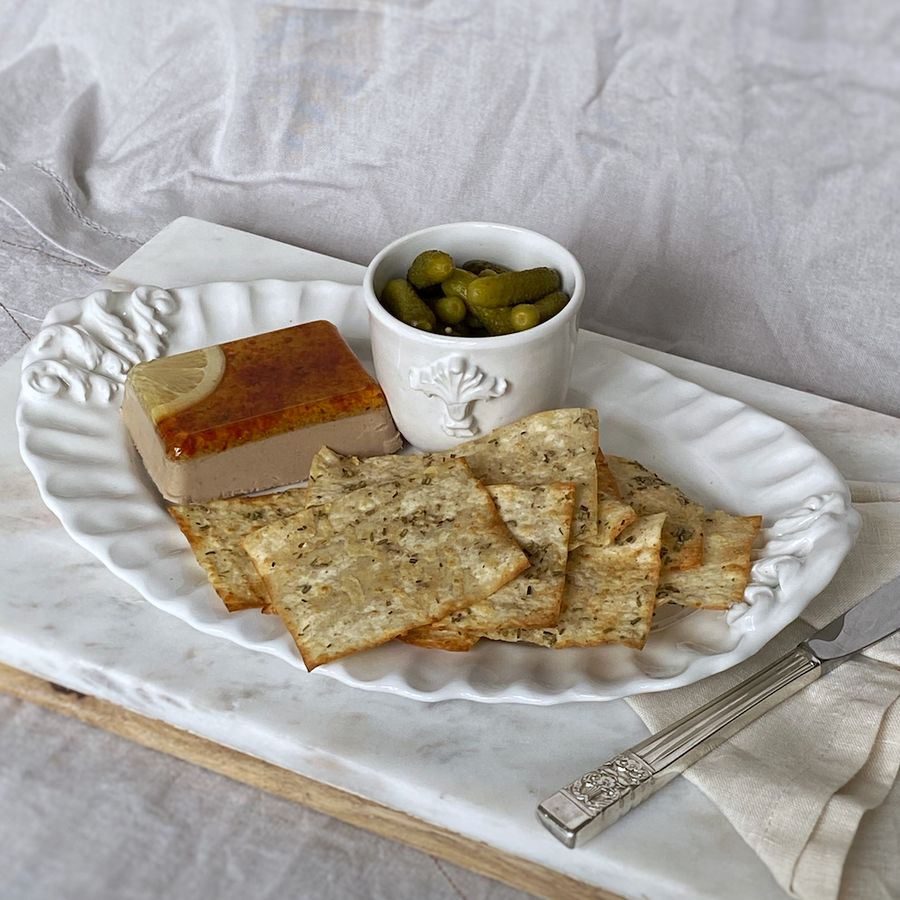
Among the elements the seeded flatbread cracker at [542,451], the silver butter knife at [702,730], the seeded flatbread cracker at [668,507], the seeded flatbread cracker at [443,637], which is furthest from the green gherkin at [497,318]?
the silver butter knife at [702,730]

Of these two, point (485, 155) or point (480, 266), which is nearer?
point (480, 266)

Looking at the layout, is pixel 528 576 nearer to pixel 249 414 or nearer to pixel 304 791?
pixel 304 791

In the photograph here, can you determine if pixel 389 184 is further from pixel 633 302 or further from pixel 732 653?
pixel 732 653

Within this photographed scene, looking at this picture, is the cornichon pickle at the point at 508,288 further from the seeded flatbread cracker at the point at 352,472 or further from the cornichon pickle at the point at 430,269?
the seeded flatbread cracker at the point at 352,472

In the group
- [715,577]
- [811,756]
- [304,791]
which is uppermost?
[715,577]

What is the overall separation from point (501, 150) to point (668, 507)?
4.76 ft

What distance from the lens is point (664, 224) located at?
2.65 metres

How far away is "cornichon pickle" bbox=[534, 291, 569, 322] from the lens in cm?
165

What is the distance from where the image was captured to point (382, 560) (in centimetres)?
139

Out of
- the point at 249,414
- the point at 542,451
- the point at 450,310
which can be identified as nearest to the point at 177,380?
the point at 249,414

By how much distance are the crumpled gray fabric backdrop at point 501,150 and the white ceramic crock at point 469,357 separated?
2.55 ft

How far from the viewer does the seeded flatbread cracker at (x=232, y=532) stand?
4.70 ft

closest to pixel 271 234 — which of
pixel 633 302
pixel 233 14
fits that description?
pixel 233 14

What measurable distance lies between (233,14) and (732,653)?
2097 mm
